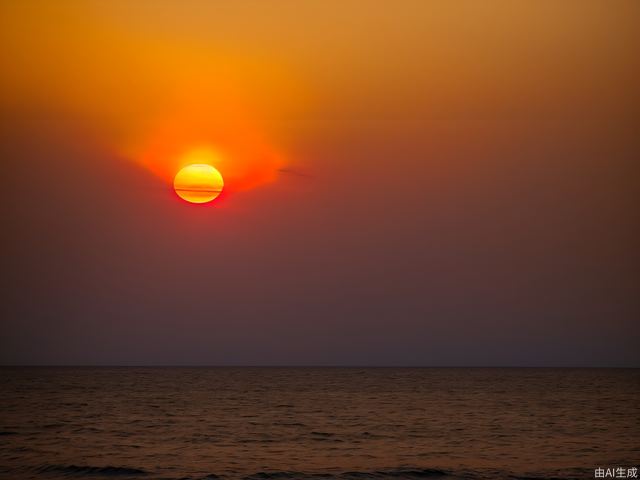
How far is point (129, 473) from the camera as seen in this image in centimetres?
2791

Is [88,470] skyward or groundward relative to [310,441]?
groundward

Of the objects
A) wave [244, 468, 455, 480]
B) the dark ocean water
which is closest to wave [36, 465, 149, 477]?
the dark ocean water

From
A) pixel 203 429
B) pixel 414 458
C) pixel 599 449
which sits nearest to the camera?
pixel 414 458

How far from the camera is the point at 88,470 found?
94.5 feet

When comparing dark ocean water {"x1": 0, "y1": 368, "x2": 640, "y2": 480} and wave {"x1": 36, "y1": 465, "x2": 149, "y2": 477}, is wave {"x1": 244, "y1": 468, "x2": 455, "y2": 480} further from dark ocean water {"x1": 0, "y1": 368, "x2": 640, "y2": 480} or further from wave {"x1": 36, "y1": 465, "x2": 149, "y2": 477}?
wave {"x1": 36, "y1": 465, "x2": 149, "y2": 477}

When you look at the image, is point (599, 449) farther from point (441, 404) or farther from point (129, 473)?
point (441, 404)

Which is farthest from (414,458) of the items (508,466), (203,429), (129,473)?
(203,429)

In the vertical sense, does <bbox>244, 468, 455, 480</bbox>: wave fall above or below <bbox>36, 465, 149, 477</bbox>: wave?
above

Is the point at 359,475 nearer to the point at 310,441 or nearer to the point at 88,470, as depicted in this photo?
the point at 310,441

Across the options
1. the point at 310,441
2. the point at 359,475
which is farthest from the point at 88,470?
the point at 310,441

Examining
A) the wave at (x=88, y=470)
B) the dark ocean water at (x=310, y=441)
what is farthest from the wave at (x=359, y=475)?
the wave at (x=88, y=470)

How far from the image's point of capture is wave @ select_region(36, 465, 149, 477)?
28031 mm

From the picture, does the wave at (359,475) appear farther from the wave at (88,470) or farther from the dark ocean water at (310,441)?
the wave at (88,470)

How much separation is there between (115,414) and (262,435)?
1724 centimetres
